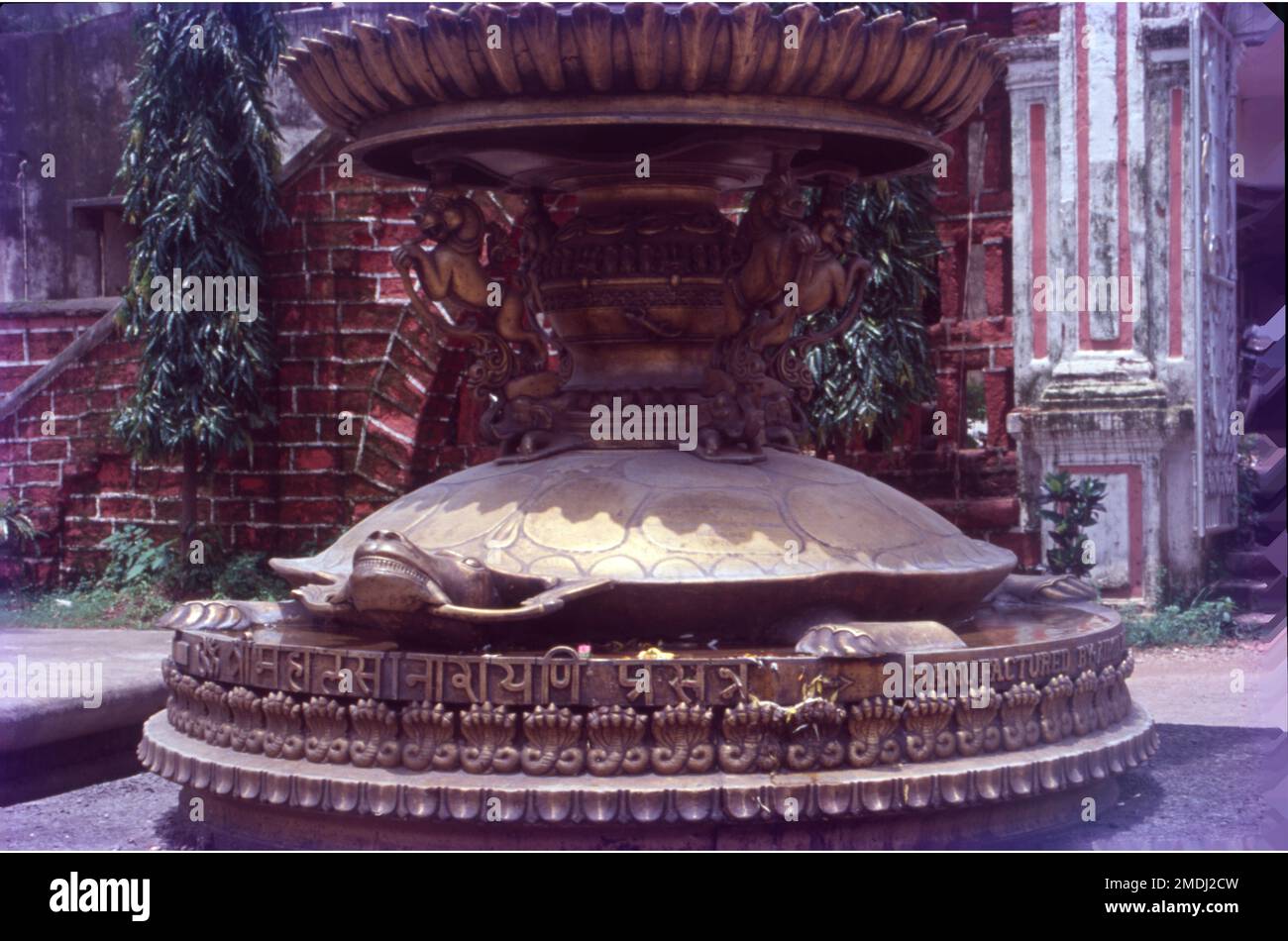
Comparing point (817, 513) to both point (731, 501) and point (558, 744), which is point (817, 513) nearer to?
point (731, 501)

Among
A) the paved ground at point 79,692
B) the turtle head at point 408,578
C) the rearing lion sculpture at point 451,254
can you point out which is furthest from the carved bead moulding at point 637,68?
the paved ground at point 79,692

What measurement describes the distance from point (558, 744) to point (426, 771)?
0.31 m

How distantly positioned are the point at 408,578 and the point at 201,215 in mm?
8029

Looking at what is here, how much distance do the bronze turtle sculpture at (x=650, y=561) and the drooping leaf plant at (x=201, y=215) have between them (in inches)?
274

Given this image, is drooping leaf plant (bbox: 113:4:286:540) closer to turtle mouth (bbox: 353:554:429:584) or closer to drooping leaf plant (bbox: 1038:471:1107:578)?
drooping leaf plant (bbox: 1038:471:1107:578)

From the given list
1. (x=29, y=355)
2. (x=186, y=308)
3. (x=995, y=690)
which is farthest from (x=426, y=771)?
(x=29, y=355)

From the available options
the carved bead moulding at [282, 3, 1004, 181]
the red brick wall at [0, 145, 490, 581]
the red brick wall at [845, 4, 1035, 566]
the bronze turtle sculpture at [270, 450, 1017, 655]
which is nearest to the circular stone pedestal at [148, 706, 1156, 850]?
the bronze turtle sculpture at [270, 450, 1017, 655]

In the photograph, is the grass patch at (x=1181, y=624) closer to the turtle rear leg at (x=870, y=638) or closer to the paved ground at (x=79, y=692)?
the paved ground at (x=79, y=692)

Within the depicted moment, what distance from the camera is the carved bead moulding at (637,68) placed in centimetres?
354

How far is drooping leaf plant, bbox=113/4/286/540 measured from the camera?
10.7 meters

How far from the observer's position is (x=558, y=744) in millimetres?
3271

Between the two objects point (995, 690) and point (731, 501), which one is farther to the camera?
point (731, 501)

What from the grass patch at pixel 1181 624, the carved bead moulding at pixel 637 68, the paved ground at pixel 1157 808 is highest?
the carved bead moulding at pixel 637 68

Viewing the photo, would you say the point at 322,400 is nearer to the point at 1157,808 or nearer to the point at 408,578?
the point at 408,578
